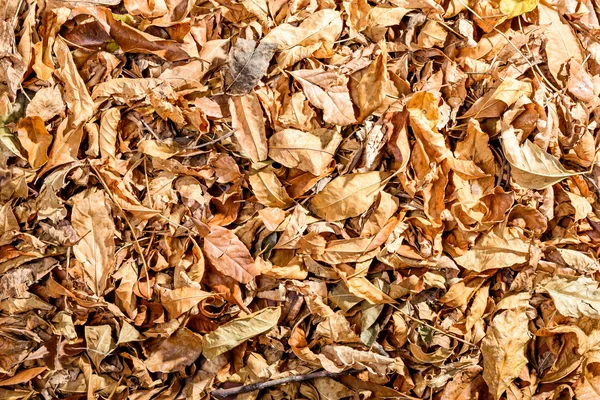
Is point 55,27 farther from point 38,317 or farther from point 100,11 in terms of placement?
point 38,317

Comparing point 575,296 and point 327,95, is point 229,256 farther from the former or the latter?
point 575,296

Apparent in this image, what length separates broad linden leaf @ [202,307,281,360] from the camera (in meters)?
1.07

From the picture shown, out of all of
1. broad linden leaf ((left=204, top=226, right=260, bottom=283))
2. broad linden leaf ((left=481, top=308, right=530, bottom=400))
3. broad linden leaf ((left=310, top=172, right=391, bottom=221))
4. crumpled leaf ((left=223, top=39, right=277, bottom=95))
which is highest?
crumpled leaf ((left=223, top=39, right=277, bottom=95))

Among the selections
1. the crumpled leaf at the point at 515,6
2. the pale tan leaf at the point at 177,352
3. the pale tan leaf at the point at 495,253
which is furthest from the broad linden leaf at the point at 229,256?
the crumpled leaf at the point at 515,6

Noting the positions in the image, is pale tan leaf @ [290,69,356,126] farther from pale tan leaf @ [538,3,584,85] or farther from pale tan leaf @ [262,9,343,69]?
pale tan leaf @ [538,3,584,85]

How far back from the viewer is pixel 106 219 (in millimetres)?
1077

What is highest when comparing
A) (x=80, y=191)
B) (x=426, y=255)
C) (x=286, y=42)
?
(x=286, y=42)

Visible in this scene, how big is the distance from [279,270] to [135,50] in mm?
459

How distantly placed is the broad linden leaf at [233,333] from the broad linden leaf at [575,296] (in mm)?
511

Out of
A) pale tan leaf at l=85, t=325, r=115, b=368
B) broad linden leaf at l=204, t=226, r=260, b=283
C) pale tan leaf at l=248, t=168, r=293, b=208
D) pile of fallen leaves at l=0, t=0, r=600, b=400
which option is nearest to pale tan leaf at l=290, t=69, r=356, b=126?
pile of fallen leaves at l=0, t=0, r=600, b=400

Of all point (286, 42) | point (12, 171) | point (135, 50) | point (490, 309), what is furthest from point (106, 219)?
point (490, 309)

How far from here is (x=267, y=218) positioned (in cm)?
109

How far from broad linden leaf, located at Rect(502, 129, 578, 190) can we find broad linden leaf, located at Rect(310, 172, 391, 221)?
223 millimetres

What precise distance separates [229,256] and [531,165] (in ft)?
1.82
